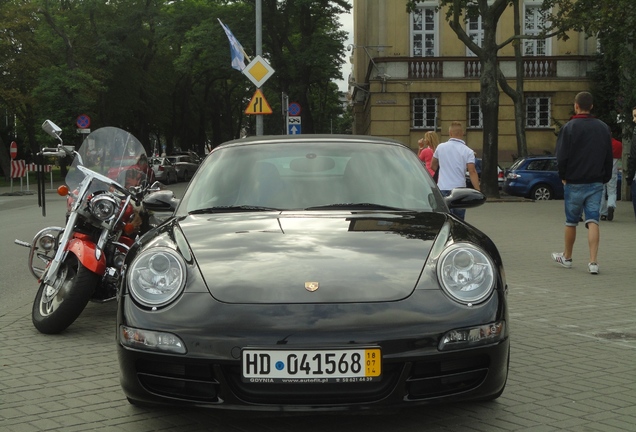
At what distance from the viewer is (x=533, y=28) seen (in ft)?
152

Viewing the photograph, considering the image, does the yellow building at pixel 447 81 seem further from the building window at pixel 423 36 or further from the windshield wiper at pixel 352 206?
the windshield wiper at pixel 352 206

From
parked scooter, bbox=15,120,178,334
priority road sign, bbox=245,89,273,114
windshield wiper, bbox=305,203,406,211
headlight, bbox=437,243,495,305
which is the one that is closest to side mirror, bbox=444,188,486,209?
windshield wiper, bbox=305,203,406,211

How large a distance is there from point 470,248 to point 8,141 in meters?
66.1

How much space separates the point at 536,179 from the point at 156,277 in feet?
86.0

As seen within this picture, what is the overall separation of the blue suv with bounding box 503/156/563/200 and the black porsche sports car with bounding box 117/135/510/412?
25213 mm

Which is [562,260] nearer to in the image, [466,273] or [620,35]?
[466,273]

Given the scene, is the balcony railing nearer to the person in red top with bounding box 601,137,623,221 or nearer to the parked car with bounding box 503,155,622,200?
the parked car with bounding box 503,155,622,200

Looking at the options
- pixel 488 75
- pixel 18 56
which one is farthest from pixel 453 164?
pixel 18 56

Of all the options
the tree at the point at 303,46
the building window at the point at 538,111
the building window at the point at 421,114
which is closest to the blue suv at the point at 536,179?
the tree at the point at 303,46

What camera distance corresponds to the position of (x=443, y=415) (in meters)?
4.72

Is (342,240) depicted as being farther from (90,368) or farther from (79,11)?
(79,11)

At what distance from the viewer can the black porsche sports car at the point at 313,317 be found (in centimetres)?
397

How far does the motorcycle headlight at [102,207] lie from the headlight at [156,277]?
2835mm

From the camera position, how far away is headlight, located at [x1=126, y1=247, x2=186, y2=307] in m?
4.22
